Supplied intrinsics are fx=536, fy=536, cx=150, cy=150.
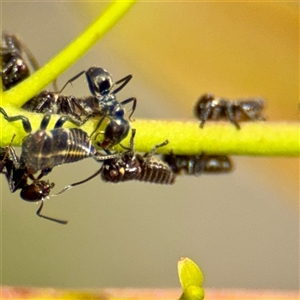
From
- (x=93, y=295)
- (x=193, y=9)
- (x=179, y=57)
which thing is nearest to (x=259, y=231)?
(x=179, y=57)

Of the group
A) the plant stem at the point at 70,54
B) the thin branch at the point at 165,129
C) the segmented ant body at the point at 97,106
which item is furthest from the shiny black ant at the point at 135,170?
the plant stem at the point at 70,54

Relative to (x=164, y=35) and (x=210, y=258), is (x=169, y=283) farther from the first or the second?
(x=164, y=35)

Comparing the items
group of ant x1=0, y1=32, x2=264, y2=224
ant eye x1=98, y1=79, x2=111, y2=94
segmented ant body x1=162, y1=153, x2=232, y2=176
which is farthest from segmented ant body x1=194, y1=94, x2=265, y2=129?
ant eye x1=98, y1=79, x2=111, y2=94

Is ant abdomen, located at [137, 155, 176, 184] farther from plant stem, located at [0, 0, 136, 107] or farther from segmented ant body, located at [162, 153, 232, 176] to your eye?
plant stem, located at [0, 0, 136, 107]

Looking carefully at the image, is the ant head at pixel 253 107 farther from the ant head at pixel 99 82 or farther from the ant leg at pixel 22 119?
the ant leg at pixel 22 119

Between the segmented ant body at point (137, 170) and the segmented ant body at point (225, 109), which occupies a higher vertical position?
the segmented ant body at point (225, 109)

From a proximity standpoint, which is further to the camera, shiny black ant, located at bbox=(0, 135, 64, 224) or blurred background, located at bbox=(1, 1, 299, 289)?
blurred background, located at bbox=(1, 1, 299, 289)
